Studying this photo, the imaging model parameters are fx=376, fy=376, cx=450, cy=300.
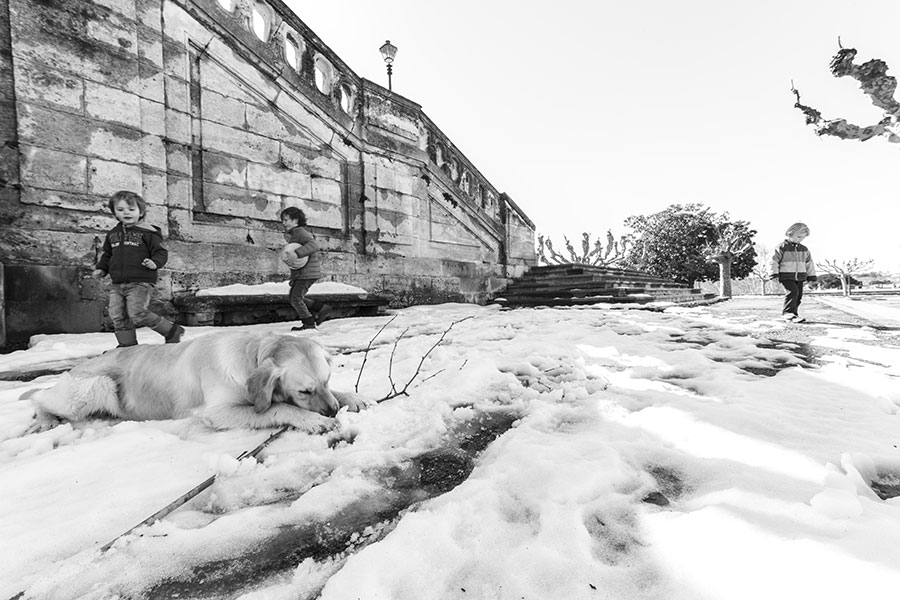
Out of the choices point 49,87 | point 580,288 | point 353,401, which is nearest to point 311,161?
point 49,87

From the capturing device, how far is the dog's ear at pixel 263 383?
1.85m

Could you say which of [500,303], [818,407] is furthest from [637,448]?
[500,303]

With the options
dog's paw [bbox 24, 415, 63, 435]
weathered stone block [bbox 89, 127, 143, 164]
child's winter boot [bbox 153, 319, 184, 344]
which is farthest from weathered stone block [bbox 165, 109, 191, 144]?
dog's paw [bbox 24, 415, 63, 435]

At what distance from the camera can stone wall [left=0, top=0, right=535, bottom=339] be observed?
4383 mm

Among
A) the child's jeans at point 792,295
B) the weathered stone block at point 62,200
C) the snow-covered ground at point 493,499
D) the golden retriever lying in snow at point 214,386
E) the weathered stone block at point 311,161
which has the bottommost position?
the snow-covered ground at point 493,499

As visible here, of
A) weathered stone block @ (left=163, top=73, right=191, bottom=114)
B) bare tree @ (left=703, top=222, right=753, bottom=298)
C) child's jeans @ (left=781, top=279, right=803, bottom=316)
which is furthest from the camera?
bare tree @ (left=703, top=222, right=753, bottom=298)

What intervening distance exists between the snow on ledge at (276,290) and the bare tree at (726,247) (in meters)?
20.8

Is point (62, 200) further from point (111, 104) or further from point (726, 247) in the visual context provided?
point (726, 247)

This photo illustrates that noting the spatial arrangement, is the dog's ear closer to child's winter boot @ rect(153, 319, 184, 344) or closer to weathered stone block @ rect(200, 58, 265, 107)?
child's winter boot @ rect(153, 319, 184, 344)

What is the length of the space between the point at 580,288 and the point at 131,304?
29.9 feet

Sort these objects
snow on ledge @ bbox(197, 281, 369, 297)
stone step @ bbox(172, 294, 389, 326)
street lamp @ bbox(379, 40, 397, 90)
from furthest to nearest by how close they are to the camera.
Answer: street lamp @ bbox(379, 40, 397, 90) < snow on ledge @ bbox(197, 281, 369, 297) < stone step @ bbox(172, 294, 389, 326)

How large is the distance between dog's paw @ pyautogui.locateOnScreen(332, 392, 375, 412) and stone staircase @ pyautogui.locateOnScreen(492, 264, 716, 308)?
7.68 m

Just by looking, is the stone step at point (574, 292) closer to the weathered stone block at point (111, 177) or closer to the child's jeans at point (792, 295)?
the child's jeans at point (792, 295)

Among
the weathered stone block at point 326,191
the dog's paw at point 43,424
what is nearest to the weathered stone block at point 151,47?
the weathered stone block at point 326,191
